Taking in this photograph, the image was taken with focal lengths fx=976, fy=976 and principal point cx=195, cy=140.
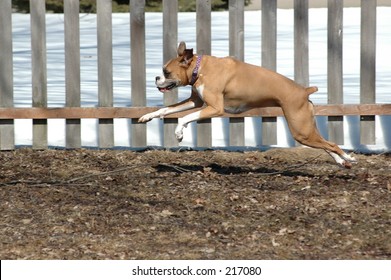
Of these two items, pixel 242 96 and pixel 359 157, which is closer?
pixel 242 96

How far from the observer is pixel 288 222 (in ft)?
21.1

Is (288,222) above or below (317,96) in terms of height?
below

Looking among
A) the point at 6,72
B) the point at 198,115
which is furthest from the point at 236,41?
the point at 6,72

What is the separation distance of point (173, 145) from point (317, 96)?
1630mm

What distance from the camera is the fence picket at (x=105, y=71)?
29.1ft

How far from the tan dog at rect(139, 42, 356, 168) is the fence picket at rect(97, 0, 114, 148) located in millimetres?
991

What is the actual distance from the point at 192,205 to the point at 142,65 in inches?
89.9

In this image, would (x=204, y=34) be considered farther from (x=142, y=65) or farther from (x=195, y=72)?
(x=195, y=72)

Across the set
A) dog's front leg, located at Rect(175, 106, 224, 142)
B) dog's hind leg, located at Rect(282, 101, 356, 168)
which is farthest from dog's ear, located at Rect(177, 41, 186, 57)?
dog's hind leg, located at Rect(282, 101, 356, 168)

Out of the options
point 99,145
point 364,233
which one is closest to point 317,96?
point 99,145

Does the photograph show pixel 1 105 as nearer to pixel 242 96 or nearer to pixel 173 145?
pixel 173 145

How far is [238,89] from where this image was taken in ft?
25.8

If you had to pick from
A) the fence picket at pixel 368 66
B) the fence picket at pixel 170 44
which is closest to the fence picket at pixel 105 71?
the fence picket at pixel 170 44

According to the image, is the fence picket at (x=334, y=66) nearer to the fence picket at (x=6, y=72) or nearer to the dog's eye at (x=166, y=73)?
the dog's eye at (x=166, y=73)
